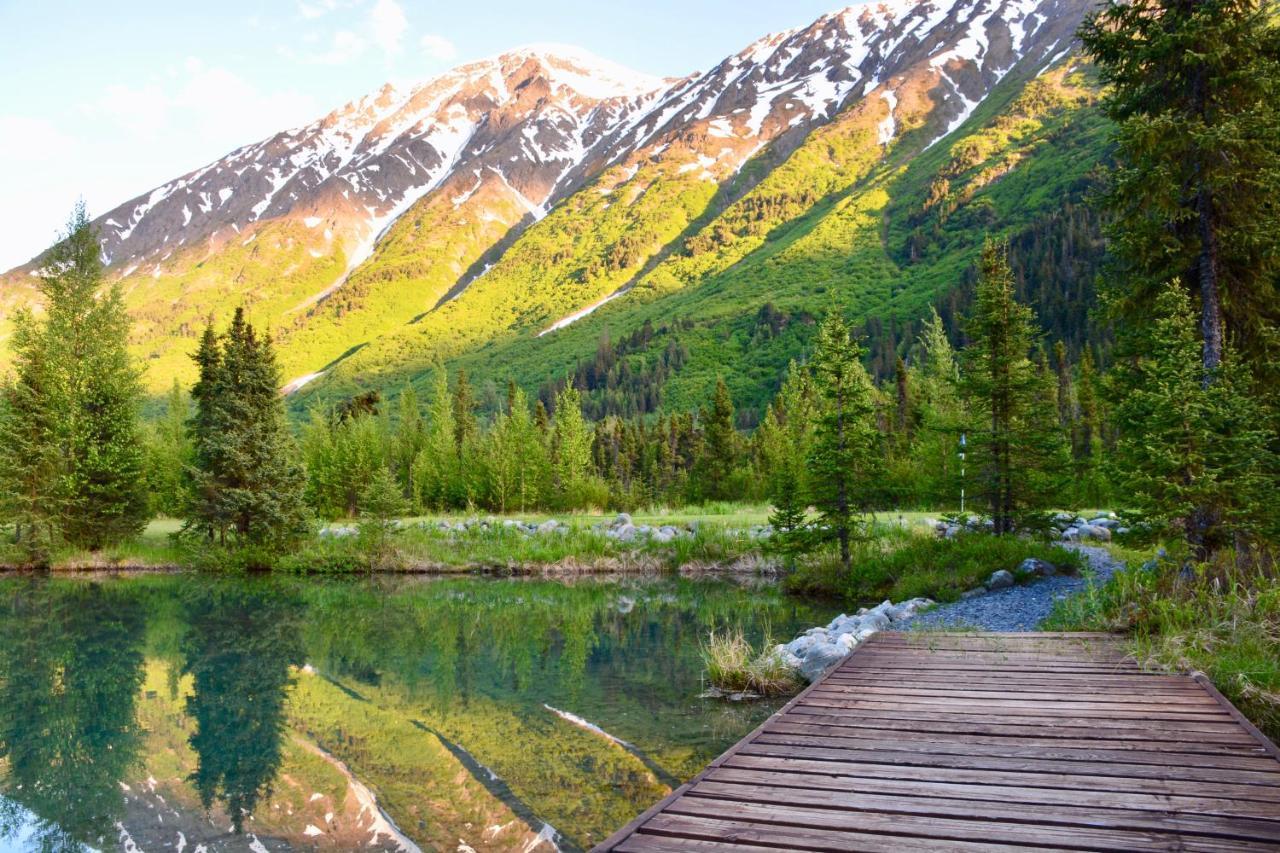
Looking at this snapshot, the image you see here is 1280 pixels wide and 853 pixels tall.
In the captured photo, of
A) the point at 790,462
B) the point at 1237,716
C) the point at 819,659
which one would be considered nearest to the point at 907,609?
the point at 819,659

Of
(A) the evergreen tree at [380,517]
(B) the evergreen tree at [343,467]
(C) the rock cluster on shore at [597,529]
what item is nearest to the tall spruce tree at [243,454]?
(C) the rock cluster on shore at [597,529]

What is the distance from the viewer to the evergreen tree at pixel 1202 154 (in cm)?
1016

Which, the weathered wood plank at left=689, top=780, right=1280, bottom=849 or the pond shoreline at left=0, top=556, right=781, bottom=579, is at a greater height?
the weathered wood plank at left=689, top=780, right=1280, bottom=849

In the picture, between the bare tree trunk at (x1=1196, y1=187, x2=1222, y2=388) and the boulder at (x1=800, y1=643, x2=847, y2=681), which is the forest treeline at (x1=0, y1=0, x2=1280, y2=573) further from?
the boulder at (x1=800, y1=643, x2=847, y2=681)

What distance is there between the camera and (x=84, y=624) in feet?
59.2

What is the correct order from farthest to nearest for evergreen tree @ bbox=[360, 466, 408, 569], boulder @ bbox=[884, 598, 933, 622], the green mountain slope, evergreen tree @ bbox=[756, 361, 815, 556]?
the green mountain slope → evergreen tree @ bbox=[360, 466, 408, 569] → evergreen tree @ bbox=[756, 361, 815, 556] → boulder @ bbox=[884, 598, 933, 622]

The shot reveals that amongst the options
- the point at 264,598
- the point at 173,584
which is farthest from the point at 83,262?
the point at 264,598

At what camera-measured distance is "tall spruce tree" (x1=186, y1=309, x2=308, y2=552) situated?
27859 millimetres

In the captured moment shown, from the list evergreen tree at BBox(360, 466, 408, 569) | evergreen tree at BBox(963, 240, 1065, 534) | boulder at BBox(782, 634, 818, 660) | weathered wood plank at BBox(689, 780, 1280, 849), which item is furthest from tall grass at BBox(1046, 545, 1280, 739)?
evergreen tree at BBox(360, 466, 408, 569)

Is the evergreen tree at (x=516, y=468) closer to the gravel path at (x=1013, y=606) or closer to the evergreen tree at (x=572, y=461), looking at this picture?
the evergreen tree at (x=572, y=461)

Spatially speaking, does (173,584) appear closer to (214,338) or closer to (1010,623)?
(214,338)

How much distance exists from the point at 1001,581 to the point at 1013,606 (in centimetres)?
255

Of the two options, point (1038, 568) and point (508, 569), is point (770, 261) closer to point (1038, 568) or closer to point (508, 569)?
point (508, 569)

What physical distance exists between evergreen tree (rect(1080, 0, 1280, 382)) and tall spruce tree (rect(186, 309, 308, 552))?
Result: 26.1 meters
